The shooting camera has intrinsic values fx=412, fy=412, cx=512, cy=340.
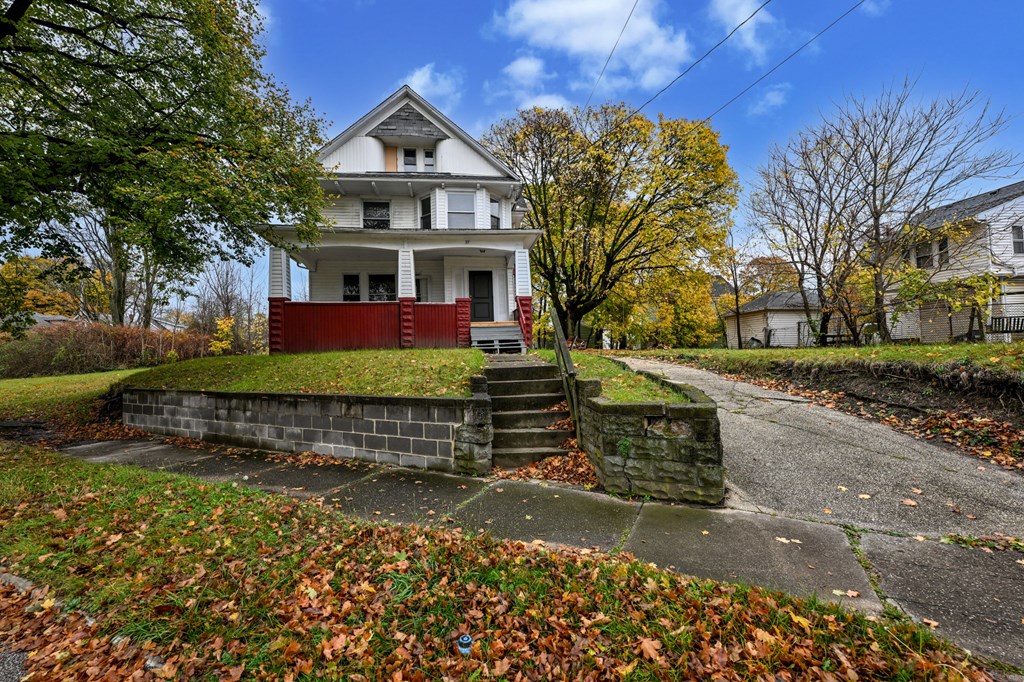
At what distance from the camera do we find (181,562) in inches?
117

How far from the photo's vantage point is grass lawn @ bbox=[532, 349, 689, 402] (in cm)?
506

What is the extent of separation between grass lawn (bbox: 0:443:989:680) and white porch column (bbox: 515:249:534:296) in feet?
34.2

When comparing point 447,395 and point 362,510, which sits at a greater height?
point 447,395

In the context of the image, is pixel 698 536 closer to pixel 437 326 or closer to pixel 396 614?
pixel 396 614

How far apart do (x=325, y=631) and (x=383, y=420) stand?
141 inches

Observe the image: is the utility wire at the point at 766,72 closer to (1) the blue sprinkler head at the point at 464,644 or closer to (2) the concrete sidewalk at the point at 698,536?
(2) the concrete sidewalk at the point at 698,536

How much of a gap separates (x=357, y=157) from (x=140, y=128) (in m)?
7.18

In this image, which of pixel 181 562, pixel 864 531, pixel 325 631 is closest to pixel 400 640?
pixel 325 631

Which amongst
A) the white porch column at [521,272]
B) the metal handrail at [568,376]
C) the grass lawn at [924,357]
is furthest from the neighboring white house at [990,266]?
the metal handrail at [568,376]

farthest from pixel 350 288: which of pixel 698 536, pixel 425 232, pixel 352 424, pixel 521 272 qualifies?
pixel 698 536

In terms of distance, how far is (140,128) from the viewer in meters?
8.18

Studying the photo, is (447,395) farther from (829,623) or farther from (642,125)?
(642,125)

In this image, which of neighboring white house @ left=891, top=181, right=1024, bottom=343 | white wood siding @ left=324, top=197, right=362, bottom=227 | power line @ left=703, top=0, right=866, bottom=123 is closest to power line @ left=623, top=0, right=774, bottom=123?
power line @ left=703, top=0, right=866, bottom=123

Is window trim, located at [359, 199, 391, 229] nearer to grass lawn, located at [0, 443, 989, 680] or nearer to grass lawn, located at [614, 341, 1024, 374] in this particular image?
grass lawn, located at [614, 341, 1024, 374]
